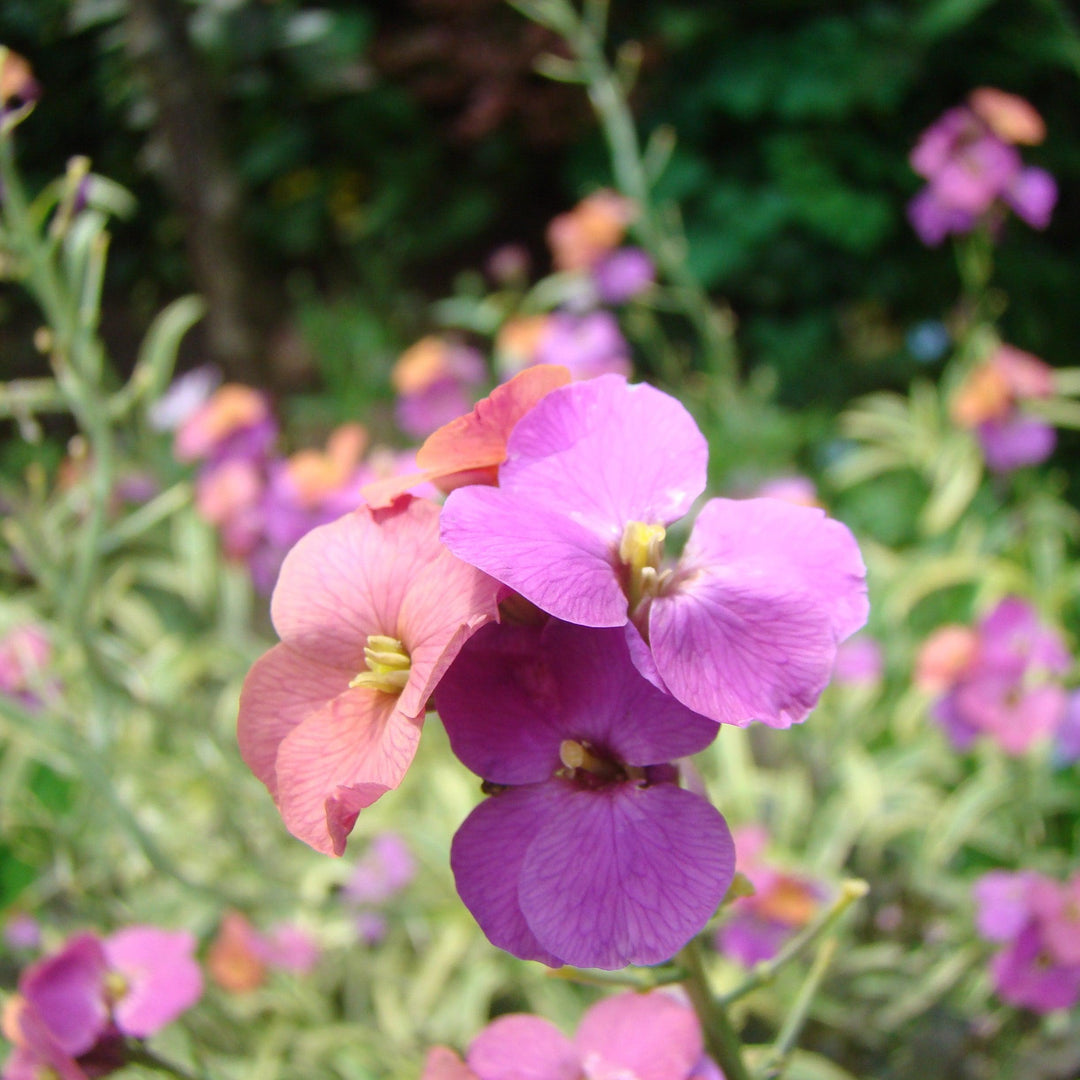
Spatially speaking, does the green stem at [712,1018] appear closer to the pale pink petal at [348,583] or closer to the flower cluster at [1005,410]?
the pale pink petal at [348,583]

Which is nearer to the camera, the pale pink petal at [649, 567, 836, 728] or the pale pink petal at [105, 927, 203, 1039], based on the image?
the pale pink petal at [649, 567, 836, 728]

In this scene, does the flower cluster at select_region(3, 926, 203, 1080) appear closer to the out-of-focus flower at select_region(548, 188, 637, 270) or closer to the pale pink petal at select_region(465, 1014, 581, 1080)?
the pale pink petal at select_region(465, 1014, 581, 1080)

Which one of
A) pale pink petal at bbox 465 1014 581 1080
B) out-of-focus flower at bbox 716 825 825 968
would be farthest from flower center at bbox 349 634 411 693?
out-of-focus flower at bbox 716 825 825 968

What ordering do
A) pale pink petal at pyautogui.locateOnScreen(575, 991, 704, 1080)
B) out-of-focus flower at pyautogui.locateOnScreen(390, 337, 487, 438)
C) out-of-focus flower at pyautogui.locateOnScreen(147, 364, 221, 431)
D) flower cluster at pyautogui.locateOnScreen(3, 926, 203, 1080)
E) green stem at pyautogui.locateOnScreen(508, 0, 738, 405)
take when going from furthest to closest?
1. out-of-focus flower at pyautogui.locateOnScreen(147, 364, 221, 431)
2. out-of-focus flower at pyautogui.locateOnScreen(390, 337, 487, 438)
3. green stem at pyautogui.locateOnScreen(508, 0, 738, 405)
4. flower cluster at pyautogui.locateOnScreen(3, 926, 203, 1080)
5. pale pink petal at pyautogui.locateOnScreen(575, 991, 704, 1080)

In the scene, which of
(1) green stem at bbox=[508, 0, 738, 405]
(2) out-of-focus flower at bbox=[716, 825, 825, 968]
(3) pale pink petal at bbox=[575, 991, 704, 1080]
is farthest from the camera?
(1) green stem at bbox=[508, 0, 738, 405]

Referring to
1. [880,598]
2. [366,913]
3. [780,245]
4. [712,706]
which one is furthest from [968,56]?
[712,706]

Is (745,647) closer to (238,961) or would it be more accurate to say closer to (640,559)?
(640,559)

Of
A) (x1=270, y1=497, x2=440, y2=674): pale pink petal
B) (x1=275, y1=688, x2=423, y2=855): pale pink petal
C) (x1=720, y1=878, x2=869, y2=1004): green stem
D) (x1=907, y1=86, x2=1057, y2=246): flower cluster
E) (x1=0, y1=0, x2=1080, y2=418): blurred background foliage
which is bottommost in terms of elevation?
(x1=0, y1=0, x2=1080, y2=418): blurred background foliage

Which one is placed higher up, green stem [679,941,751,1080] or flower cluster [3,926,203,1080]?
green stem [679,941,751,1080]
